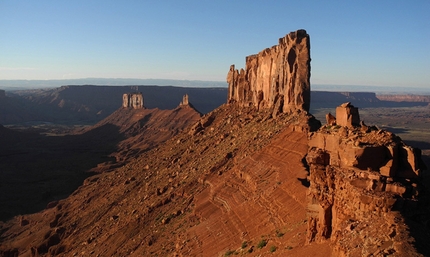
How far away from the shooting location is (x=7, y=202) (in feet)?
192

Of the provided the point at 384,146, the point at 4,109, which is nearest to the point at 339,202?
the point at 384,146

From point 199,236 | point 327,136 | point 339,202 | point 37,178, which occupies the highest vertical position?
point 327,136

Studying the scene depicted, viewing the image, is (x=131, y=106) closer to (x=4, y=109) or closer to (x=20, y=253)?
(x=4, y=109)

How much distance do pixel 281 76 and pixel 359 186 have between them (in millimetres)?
26771

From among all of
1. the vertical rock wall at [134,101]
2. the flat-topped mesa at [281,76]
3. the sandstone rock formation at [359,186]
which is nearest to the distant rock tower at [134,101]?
the vertical rock wall at [134,101]

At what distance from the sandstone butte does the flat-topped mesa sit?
0.39 feet

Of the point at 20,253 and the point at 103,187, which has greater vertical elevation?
the point at 103,187

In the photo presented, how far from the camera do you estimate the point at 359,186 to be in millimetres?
12742

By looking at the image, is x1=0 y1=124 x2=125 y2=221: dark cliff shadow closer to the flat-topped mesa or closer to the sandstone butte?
the sandstone butte

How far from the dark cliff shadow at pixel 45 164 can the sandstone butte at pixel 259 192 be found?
6.67 m

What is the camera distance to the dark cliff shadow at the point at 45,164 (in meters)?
60.2

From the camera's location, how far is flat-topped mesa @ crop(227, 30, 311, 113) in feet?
117

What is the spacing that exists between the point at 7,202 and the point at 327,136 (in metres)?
55.9

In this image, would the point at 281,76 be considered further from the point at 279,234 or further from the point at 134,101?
the point at 134,101
